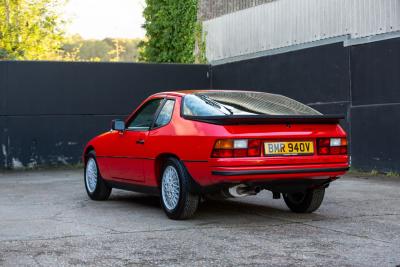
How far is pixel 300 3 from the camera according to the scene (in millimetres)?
15156

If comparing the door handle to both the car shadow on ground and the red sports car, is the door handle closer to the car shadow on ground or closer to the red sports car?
the red sports car

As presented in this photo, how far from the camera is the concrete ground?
16.4 feet

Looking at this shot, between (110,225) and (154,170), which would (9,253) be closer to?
(110,225)

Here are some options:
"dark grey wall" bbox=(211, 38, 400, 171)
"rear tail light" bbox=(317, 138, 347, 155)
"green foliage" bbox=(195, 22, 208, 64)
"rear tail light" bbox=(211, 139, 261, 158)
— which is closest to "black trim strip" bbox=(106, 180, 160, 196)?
"rear tail light" bbox=(211, 139, 261, 158)

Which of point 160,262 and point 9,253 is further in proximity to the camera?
point 9,253

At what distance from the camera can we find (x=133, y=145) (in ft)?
25.9

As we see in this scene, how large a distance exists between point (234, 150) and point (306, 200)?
156 centimetres

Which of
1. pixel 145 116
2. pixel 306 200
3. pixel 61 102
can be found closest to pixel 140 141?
pixel 145 116

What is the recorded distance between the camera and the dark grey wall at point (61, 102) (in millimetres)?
15500

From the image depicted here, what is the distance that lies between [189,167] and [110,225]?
1007mm

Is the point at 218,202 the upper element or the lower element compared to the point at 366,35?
lower

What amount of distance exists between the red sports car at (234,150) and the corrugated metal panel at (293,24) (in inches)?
223

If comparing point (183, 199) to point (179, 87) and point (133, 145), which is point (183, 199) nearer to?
point (133, 145)

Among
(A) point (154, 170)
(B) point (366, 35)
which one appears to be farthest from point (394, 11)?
(A) point (154, 170)
